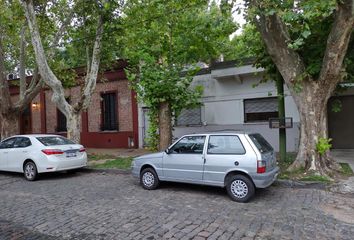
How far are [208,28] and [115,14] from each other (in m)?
3.90

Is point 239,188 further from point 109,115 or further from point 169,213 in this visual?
point 109,115

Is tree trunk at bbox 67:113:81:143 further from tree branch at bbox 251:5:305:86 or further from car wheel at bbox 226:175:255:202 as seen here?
tree branch at bbox 251:5:305:86

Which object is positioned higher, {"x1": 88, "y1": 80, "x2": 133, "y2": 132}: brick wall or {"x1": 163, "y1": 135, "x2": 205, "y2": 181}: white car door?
{"x1": 88, "y1": 80, "x2": 133, "y2": 132}: brick wall

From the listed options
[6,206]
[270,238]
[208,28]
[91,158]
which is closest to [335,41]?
[270,238]

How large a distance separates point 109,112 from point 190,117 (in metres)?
5.22

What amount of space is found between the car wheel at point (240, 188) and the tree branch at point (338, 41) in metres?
3.70

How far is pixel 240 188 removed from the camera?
6828 millimetres

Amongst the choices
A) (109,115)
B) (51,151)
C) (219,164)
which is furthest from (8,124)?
(219,164)

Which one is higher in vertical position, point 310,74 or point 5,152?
point 310,74

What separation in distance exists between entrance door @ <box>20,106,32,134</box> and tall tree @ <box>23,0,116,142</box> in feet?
30.3

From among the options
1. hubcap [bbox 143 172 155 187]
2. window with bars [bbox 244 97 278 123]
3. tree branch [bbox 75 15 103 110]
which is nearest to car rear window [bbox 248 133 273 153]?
hubcap [bbox 143 172 155 187]

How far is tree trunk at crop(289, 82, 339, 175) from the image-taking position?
8.48 metres

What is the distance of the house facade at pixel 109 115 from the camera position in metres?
17.4

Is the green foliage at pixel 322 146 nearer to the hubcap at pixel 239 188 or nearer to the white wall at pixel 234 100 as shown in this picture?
the hubcap at pixel 239 188
